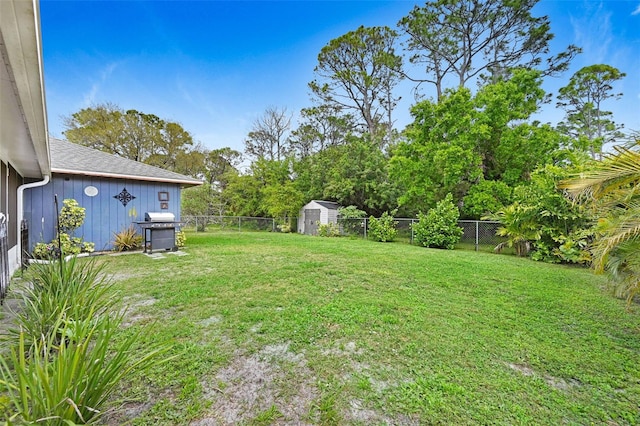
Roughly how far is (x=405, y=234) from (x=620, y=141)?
9780mm

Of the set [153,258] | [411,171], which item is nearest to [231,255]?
[153,258]

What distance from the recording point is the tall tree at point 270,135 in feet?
70.3

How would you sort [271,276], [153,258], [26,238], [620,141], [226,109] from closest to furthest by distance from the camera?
[620,141]
[271,276]
[26,238]
[153,258]
[226,109]

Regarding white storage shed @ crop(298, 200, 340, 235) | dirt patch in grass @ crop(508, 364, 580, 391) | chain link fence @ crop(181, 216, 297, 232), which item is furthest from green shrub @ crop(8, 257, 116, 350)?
chain link fence @ crop(181, 216, 297, 232)

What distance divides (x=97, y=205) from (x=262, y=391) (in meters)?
7.90

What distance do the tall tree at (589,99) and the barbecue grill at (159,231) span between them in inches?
826

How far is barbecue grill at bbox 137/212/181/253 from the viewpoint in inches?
285

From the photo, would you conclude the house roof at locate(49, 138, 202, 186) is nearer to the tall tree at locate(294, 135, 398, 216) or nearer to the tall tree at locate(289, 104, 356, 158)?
the tall tree at locate(294, 135, 398, 216)

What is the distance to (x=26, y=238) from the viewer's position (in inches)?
228

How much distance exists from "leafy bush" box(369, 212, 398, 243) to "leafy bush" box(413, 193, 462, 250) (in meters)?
1.69

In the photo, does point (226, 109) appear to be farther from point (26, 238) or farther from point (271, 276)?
point (271, 276)

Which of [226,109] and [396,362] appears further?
[226,109]

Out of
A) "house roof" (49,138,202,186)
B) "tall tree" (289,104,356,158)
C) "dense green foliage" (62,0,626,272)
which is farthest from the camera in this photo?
"tall tree" (289,104,356,158)

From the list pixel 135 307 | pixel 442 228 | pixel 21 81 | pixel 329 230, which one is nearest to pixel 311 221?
pixel 329 230
